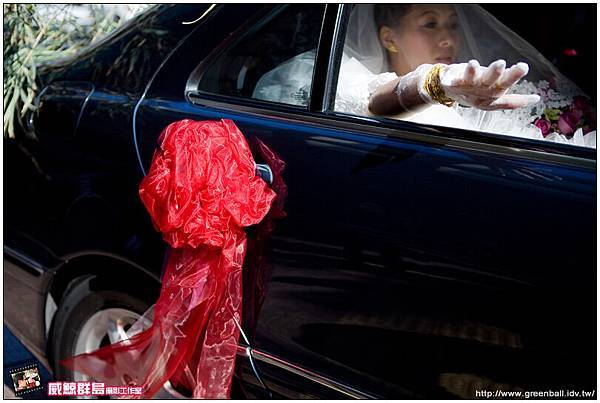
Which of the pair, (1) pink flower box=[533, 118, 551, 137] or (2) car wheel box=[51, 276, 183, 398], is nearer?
(1) pink flower box=[533, 118, 551, 137]

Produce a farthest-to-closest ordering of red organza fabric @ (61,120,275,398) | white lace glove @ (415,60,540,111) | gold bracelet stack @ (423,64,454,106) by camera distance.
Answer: red organza fabric @ (61,120,275,398), gold bracelet stack @ (423,64,454,106), white lace glove @ (415,60,540,111)

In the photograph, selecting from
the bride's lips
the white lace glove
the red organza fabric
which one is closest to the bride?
the bride's lips

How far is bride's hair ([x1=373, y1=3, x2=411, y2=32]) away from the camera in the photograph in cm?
214

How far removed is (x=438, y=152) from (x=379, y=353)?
468 mm

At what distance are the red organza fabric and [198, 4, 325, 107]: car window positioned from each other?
21 centimetres

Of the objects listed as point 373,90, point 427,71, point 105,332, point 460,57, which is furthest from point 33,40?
point 427,71

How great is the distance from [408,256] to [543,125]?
61cm

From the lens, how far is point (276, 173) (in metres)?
1.87

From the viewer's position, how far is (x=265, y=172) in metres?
1.90

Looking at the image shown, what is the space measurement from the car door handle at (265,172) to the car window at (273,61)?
21 cm

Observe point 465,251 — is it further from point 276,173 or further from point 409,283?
point 276,173

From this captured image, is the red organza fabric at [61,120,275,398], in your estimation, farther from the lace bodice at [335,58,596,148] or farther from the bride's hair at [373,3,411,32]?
the bride's hair at [373,3,411,32]

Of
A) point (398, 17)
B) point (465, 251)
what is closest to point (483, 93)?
point (465, 251)

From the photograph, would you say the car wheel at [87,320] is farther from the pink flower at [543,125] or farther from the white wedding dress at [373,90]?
the pink flower at [543,125]
